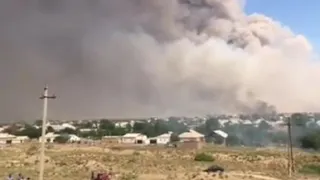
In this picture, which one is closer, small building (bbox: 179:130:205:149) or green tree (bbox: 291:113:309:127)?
small building (bbox: 179:130:205:149)

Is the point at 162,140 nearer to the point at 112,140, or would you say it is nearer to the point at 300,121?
the point at 112,140

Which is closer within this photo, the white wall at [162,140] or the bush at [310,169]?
the bush at [310,169]

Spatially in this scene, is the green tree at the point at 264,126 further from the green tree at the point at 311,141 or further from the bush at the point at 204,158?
the bush at the point at 204,158

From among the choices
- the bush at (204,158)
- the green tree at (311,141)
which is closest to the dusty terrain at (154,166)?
the bush at (204,158)

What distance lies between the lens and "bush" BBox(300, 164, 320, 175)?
49.7m

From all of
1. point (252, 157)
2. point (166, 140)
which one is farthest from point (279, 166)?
point (166, 140)

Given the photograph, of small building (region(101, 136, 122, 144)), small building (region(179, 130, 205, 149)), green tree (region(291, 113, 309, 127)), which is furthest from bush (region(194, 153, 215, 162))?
green tree (region(291, 113, 309, 127))

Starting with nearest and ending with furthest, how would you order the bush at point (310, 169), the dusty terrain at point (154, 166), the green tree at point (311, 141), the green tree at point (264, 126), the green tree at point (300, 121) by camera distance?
the dusty terrain at point (154, 166) < the bush at point (310, 169) < the green tree at point (311, 141) < the green tree at point (300, 121) < the green tree at point (264, 126)

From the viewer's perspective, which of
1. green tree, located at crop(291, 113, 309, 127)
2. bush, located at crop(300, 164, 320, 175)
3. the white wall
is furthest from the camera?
green tree, located at crop(291, 113, 309, 127)

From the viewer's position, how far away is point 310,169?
51344 millimetres

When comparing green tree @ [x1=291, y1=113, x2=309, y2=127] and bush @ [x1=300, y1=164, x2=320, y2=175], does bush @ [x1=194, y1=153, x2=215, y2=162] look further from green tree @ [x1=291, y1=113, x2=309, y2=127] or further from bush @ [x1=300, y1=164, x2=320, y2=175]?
green tree @ [x1=291, y1=113, x2=309, y2=127]

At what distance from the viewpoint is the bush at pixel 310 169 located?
4966 centimetres

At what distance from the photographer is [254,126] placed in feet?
427

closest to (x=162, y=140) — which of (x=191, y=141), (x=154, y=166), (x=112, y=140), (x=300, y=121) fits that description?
(x=112, y=140)
